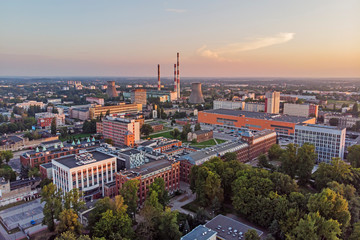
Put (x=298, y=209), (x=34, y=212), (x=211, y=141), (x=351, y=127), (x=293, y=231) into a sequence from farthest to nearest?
(x=351, y=127) < (x=211, y=141) < (x=34, y=212) < (x=298, y=209) < (x=293, y=231)

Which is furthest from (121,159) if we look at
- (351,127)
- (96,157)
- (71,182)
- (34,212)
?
(351,127)

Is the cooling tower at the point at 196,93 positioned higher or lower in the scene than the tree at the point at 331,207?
higher

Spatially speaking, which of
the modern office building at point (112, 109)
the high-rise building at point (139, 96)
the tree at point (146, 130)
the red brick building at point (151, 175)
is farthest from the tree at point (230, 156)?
the high-rise building at point (139, 96)

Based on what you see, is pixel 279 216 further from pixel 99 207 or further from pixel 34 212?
pixel 34 212

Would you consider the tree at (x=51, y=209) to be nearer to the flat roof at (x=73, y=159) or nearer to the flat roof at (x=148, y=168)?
the flat roof at (x=73, y=159)

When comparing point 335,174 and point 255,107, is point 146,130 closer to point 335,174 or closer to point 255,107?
point 335,174

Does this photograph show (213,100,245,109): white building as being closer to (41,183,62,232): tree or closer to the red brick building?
the red brick building
